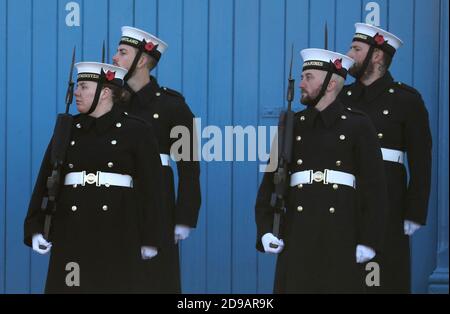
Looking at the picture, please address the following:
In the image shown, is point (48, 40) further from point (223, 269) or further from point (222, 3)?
point (223, 269)

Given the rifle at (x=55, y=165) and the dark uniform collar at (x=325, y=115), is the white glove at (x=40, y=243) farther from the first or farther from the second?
the dark uniform collar at (x=325, y=115)

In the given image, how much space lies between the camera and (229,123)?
29.7 ft

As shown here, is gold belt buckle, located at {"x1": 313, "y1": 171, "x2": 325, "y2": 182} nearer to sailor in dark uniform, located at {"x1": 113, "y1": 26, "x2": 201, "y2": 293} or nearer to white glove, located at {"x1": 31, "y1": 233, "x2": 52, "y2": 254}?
sailor in dark uniform, located at {"x1": 113, "y1": 26, "x2": 201, "y2": 293}

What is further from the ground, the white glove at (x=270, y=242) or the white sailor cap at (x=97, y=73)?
the white sailor cap at (x=97, y=73)

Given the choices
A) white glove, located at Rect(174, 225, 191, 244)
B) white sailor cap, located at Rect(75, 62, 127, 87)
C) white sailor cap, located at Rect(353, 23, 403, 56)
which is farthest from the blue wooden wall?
white sailor cap, located at Rect(75, 62, 127, 87)

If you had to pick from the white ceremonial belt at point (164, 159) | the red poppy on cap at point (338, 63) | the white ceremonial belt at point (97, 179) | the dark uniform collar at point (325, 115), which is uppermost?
the red poppy on cap at point (338, 63)

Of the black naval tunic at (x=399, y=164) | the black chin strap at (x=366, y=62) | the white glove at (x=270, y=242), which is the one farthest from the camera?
the black chin strap at (x=366, y=62)

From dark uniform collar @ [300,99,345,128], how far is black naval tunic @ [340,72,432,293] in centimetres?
61

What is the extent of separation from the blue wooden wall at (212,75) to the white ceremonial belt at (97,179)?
1.68m

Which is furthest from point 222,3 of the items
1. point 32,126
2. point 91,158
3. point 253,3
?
point 91,158

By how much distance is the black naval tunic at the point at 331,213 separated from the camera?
7.27 metres

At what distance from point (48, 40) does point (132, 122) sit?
179 centimetres

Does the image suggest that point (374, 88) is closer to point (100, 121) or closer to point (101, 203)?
point (100, 121)

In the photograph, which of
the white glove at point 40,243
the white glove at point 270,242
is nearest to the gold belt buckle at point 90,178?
the white glove at point 40,243
